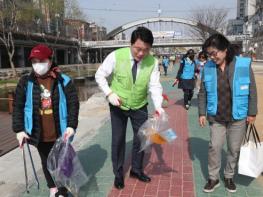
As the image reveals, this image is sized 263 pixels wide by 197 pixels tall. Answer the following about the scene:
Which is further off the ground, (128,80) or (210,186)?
(128,80)

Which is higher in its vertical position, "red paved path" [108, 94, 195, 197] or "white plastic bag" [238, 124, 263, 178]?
"white plastic bag" [238, 124, 263, 178]

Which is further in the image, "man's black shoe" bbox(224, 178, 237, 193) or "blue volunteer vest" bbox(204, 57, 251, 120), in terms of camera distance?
"man's black shoe" bbox(224, 178, 237, 193)

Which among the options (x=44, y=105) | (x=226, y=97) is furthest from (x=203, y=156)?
(x=44, y=105)

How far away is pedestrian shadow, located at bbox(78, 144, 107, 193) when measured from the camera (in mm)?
4379

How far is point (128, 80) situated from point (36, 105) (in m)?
1.01

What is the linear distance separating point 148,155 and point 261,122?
133 inches

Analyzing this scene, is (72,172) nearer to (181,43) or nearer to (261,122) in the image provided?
(261,122)

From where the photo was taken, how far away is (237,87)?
375 centimetres

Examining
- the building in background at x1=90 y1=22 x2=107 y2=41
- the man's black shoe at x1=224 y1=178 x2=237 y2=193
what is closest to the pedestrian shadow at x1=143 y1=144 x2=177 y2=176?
the man's black shoe at x1=224 y1=178 x2=237 y2=193

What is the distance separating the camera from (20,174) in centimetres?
486

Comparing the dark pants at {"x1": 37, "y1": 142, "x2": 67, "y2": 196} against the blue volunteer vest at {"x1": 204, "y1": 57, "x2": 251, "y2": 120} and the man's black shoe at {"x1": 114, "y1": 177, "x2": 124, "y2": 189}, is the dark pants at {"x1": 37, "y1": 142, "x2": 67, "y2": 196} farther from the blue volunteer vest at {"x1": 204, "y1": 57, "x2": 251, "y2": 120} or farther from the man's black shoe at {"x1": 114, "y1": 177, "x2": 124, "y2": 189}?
the blue volunteer vest at {"x1": 204, "y1": 57, "x2": 251, "y2": 120}

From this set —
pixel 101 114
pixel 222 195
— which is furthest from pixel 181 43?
pixel 222 195

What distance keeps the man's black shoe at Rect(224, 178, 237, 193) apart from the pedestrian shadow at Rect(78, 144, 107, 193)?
5.08 feet

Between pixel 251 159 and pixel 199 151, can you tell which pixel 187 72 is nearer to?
pixel 199 151
